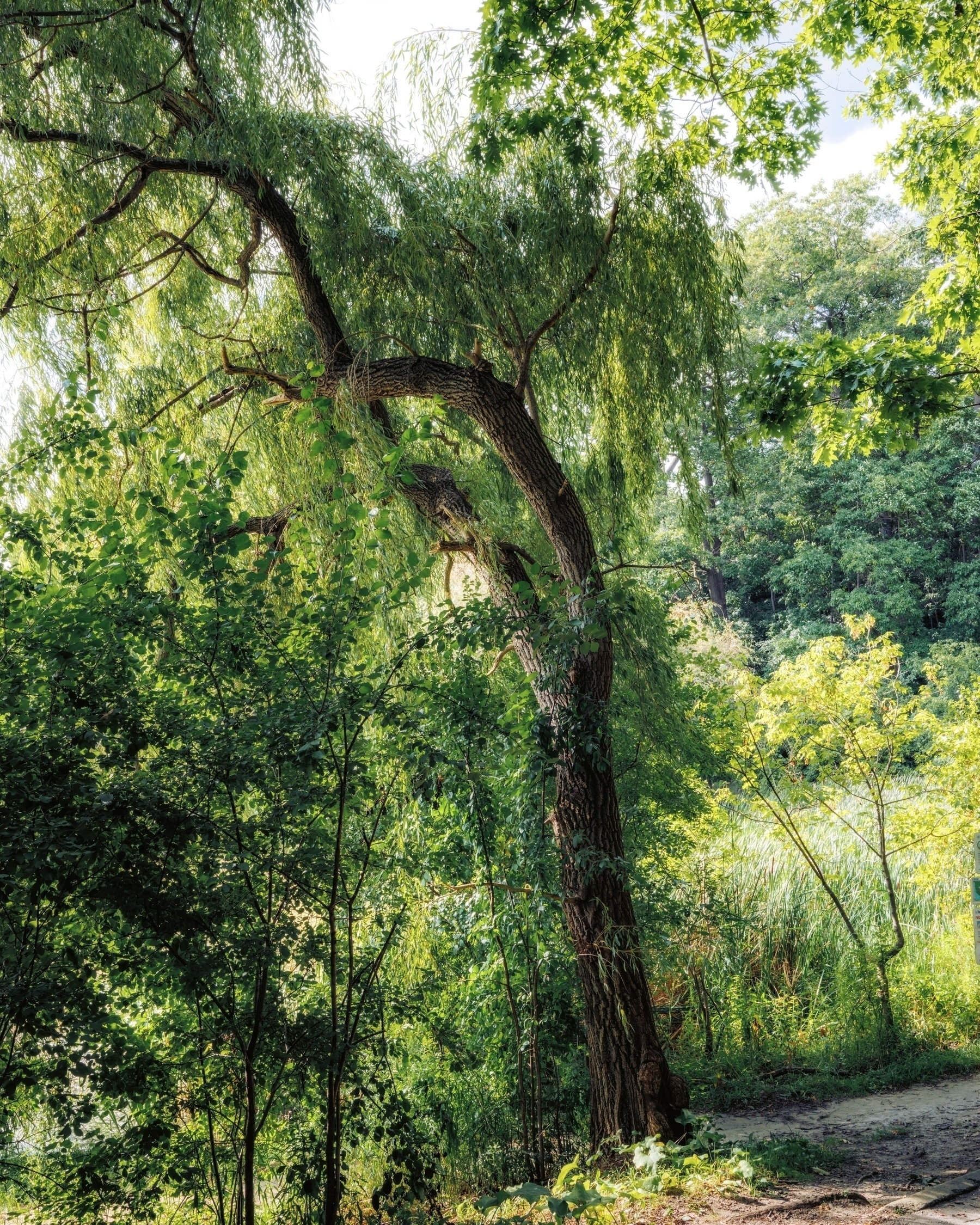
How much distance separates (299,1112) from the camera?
3.69 metres

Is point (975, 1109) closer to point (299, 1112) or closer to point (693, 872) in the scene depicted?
point (693, 872)

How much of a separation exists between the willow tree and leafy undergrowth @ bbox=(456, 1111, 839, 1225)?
25 centimetres

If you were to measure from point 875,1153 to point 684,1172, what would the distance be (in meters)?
1.15

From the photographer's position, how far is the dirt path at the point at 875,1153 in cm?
338

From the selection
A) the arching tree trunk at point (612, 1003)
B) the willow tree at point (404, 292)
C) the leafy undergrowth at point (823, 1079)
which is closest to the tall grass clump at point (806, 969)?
the leafy undergrowth at point (823, 1079)

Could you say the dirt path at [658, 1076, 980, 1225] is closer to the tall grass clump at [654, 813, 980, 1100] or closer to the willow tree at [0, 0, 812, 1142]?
the tall grass clump at [654, 813, 980, 1100]

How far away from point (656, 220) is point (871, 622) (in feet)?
13.3

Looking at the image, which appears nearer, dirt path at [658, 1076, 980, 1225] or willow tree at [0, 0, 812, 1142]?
dirt path at [658, 1076, 980, 1225]

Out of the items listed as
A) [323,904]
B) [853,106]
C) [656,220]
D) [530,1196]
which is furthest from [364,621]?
[853,106]

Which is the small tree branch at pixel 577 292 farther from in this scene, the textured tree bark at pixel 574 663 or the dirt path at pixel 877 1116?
the dirt path at pixel 877 1116

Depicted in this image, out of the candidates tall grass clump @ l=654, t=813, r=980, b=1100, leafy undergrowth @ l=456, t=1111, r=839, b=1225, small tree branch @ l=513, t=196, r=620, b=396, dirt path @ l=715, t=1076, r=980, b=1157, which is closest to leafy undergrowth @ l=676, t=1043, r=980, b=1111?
tall grass clump @ l=654, t=813, r=980, b=1100

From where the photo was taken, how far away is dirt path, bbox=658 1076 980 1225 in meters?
3.38

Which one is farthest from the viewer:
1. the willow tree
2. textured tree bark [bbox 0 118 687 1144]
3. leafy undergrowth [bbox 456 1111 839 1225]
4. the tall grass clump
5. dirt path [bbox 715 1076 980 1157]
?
the tall grass clump

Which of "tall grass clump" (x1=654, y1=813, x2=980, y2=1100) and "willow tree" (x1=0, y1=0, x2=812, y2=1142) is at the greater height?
"willow tree" (x1=0, y1=0, x2=812, y2=1142)
